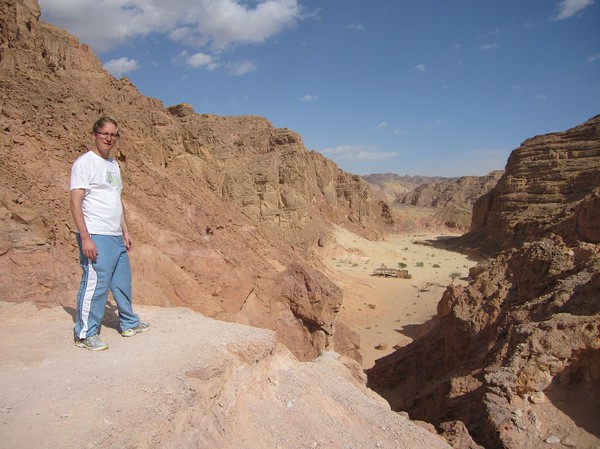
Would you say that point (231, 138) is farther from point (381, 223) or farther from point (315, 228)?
point (381, 223)

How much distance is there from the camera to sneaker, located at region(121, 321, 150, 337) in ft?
12.1

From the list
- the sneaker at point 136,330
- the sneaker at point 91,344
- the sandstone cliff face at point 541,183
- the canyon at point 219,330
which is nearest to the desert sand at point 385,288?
the sandstone cliff face at point 541,183

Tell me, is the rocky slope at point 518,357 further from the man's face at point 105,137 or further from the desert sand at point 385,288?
the man's face at point 105,137

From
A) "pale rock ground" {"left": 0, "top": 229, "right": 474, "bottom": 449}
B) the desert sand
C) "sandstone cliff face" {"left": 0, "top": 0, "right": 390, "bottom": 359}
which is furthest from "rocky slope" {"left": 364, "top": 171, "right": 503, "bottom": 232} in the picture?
"pale rock ground" {"left": 0, "top": 229, "right": 474, "bottom": 449}

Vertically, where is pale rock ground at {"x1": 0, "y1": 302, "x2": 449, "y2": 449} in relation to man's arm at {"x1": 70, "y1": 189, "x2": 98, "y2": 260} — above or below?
below

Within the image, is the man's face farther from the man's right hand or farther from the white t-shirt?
the man's right hand

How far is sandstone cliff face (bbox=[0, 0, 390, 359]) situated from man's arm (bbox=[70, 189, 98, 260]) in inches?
55.3

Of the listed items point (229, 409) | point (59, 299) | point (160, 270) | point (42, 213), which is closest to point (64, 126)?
point (42, 213)

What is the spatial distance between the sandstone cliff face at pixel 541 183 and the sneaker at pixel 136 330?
2821cm

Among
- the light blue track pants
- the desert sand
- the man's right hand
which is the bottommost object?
the desert sand

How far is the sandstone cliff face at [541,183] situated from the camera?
29.1 meters

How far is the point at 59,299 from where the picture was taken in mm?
4422

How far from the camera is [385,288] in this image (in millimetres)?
20719

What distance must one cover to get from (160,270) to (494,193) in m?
38.1
